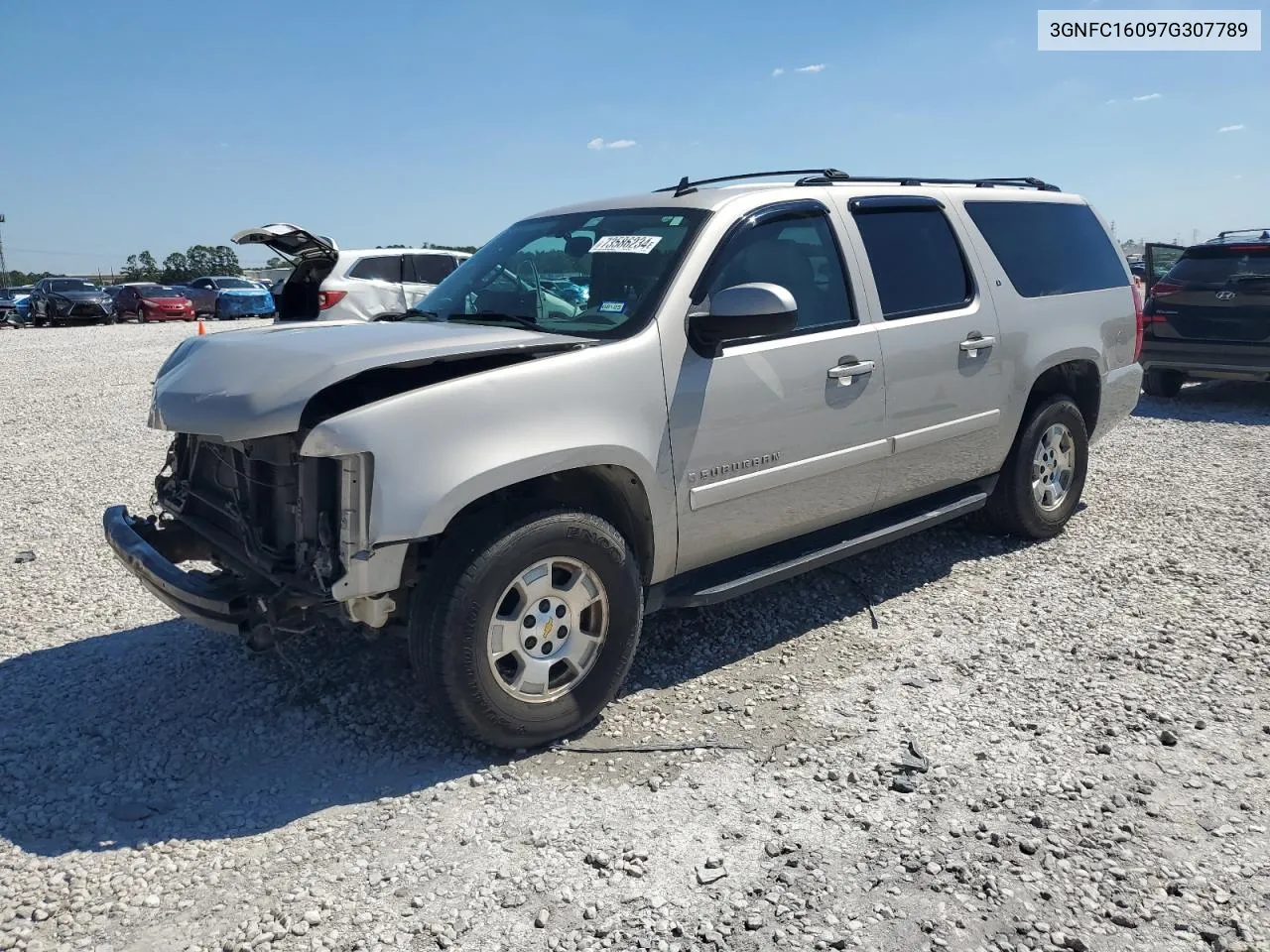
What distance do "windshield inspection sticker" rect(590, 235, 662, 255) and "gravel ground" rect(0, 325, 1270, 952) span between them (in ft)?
5.76

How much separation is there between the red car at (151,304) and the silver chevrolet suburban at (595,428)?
3010cm

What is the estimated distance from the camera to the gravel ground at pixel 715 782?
2596 millimetres

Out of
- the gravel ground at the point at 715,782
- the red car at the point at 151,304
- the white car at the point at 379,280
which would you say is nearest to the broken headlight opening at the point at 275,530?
the gravel ground at the point at 715,782

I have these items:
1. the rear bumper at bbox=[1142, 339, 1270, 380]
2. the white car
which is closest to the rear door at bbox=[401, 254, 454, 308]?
the white car

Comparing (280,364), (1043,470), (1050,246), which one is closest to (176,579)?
(280,364)

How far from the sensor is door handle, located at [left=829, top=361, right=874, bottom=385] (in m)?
4.13

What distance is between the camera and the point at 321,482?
122 inches

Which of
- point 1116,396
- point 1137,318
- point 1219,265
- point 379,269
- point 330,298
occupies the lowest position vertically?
point 1116,396

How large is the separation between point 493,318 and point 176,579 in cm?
162

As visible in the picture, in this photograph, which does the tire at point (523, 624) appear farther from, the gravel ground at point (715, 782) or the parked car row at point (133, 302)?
the parked car row at point (133, 302)

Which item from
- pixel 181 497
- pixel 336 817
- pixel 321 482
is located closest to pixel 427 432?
pixel 321 482

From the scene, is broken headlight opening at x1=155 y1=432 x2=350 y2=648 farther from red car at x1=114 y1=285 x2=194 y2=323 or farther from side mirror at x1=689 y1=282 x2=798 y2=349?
red car at x1=114 y1=285 x2=194 y2=323

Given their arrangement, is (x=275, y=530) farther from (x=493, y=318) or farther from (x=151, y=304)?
(x=151, y=304)

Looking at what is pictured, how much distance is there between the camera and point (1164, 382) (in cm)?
1082
